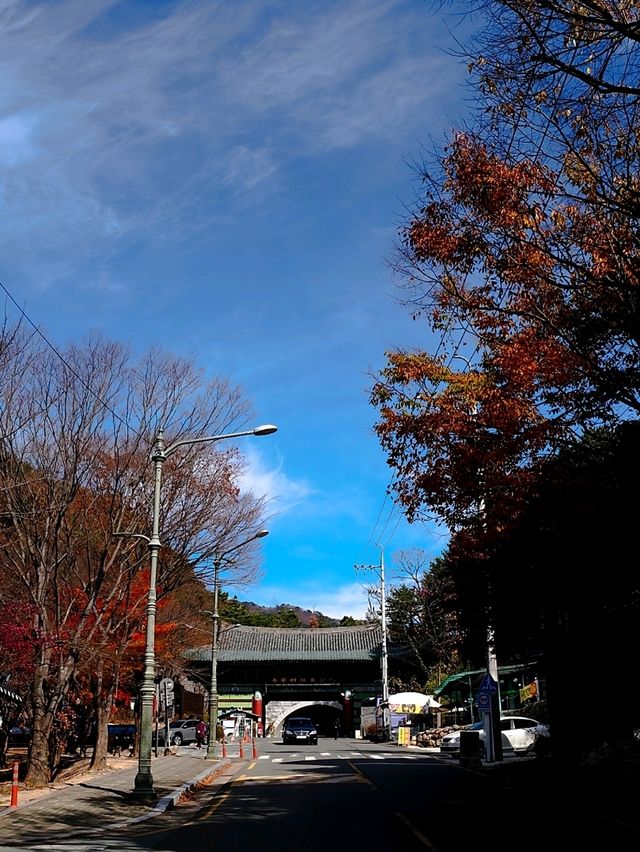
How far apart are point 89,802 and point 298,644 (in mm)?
49912

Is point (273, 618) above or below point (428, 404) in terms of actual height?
above

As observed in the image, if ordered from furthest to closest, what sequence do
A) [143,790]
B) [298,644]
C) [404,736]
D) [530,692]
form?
[298,644]
[404,736]
[530,692]
[143,790]

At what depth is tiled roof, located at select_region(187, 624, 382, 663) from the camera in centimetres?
6372

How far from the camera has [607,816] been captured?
13.7 m

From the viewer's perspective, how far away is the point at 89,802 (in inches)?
696

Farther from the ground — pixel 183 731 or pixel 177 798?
pixel 183 731

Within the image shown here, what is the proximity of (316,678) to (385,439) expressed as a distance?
53.8 m

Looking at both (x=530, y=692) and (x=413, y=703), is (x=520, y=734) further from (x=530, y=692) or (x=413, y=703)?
(x=413, y=703)

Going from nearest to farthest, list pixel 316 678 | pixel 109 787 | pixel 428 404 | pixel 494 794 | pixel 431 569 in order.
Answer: pixel 428 404
pixel 494 794
pixel 109 787
pixel 431 569
pixel 316 678

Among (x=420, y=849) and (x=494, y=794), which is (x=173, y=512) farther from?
(x=420, y=849)

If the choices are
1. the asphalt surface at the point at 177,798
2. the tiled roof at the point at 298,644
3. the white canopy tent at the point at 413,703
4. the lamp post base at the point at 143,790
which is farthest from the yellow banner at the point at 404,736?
the lamp post base at the point at 143,790

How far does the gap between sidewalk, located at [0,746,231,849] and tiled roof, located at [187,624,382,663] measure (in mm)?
36642

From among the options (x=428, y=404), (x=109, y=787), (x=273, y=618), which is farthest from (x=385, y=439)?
(x=273, y=618)

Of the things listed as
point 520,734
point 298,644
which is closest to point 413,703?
point 520,734
